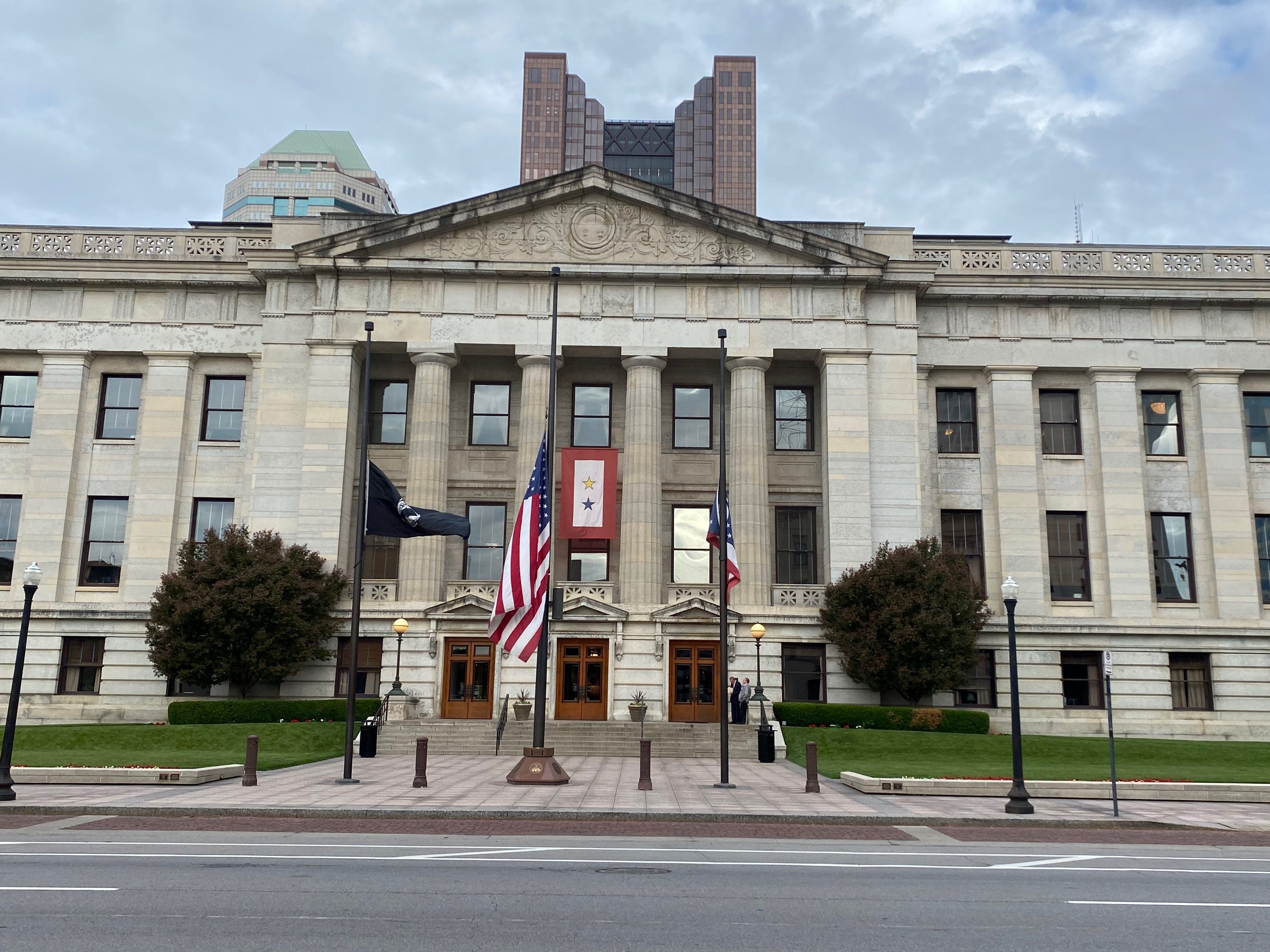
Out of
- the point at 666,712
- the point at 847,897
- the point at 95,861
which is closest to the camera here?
the point at 847,897

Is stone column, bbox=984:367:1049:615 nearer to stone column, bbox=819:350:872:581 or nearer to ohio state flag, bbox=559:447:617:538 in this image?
stone column, bbox=819:350:872:581

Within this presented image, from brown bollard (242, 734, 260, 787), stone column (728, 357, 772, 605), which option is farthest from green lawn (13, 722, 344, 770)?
stone column (728, 357, 772, 605)

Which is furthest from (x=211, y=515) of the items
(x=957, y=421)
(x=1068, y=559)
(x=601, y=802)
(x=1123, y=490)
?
(x=1123, y=490)

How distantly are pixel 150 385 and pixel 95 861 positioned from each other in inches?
1307

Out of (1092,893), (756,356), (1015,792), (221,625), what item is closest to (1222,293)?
(756,356)

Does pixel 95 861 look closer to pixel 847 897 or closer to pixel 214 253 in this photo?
pixel 847 897

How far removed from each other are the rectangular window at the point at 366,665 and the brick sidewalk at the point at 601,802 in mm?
12248

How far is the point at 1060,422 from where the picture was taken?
4406 centimetres

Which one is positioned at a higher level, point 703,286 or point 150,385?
point 703,286

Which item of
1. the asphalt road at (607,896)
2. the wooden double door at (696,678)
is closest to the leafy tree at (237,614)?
the wooden double door at (696,678)

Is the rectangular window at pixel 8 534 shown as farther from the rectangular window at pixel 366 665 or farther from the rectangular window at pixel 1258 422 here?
the rectangular window at pixel 366 665

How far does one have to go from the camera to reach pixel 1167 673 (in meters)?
40.8

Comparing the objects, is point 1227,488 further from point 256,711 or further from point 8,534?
point 8,534

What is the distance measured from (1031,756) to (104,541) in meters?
36.1
